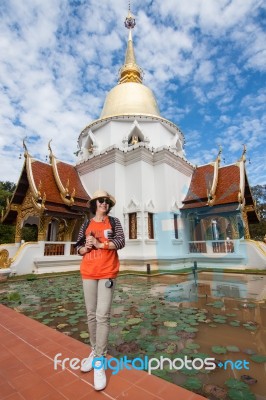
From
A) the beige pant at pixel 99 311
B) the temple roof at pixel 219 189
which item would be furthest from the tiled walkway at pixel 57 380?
the temple roof at pixel 219 189

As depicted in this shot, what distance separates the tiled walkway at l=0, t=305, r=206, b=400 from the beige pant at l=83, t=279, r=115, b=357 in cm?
27

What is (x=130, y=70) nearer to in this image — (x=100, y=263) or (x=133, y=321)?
(x=133, y=321)

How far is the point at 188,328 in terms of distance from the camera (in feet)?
10.7

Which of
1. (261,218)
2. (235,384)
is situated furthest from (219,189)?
(261,218)

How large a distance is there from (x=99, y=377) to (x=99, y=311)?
0.48 metres

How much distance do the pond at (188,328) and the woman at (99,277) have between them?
0.55m

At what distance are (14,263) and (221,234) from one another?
13.7m

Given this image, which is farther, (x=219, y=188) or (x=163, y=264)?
(x=219, y=188)

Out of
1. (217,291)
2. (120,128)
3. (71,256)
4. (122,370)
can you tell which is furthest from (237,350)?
(120,128)

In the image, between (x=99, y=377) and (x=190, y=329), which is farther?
(x=190, y=329)

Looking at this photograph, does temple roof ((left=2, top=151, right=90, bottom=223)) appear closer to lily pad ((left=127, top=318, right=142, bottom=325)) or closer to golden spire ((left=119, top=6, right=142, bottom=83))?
lily pad ((left=127, top=318, right=142, bottom=325))

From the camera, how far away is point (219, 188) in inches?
462

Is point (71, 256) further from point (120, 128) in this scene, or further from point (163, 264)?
point (120, 128)

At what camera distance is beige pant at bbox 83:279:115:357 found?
2.05m
